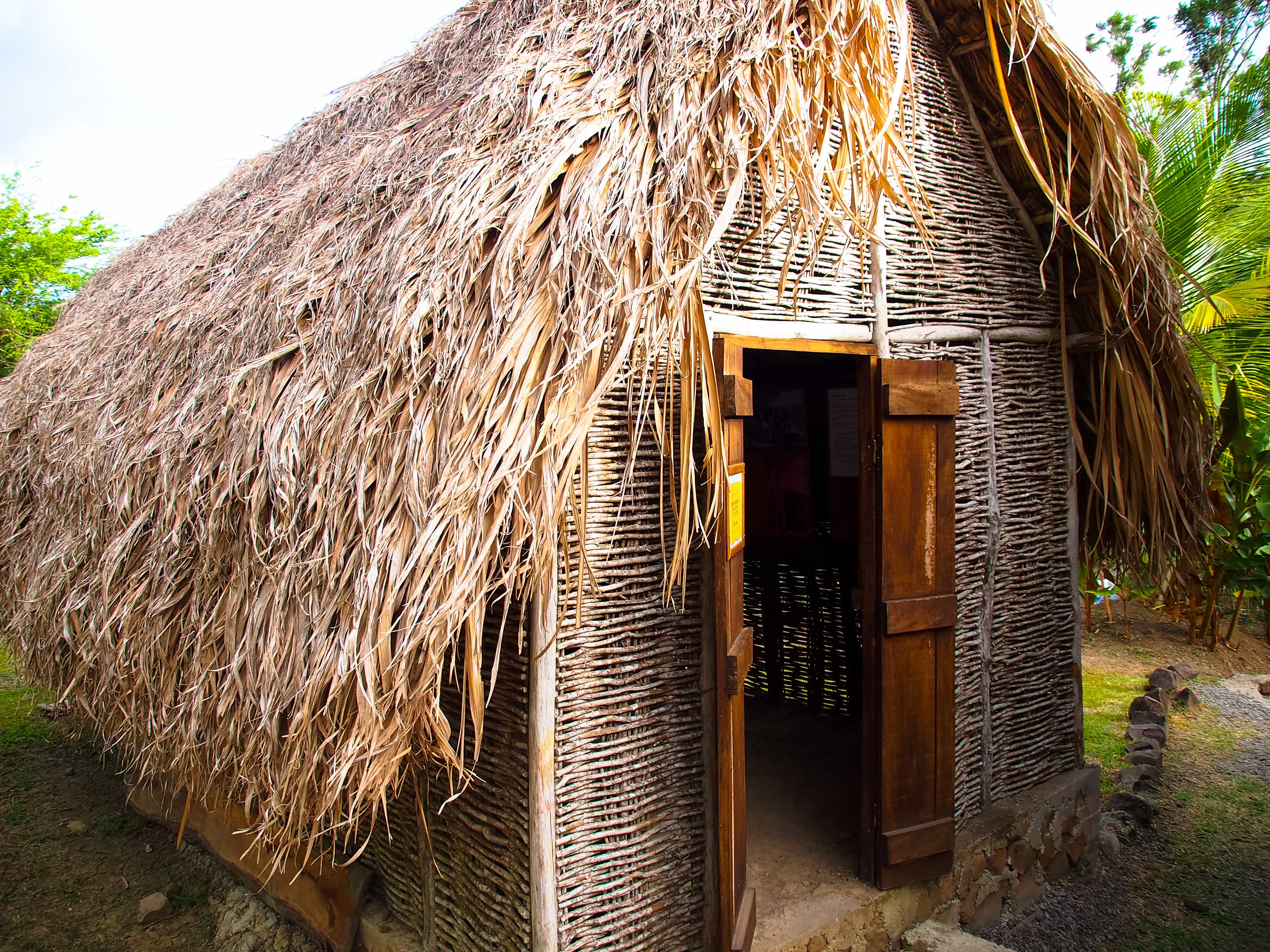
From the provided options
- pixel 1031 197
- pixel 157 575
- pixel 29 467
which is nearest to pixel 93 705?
pixel 157 575

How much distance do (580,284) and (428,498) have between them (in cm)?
67

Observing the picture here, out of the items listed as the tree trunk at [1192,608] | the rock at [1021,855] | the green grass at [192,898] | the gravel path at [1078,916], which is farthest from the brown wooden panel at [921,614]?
the green grass at [192,898]

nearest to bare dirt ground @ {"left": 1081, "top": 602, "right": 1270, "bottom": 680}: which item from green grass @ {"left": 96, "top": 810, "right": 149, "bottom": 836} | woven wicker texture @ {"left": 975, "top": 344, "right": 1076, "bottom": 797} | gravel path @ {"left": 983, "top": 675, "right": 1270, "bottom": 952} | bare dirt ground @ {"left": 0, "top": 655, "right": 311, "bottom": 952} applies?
gravel path @ {"left": 983, "top": 675, "right": 1270, "bottom": 952}

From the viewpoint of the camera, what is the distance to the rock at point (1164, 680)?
598 centimetres

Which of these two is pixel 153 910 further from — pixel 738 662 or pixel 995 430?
pixel 995 430

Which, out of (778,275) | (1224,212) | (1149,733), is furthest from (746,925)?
(1224,212)

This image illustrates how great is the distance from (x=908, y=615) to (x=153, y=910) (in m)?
3.69

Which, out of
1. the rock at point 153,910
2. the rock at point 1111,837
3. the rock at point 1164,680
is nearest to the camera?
the rock at point 153,910

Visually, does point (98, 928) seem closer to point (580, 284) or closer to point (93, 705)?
point (93, 705)

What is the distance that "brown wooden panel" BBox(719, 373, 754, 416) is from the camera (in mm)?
2453

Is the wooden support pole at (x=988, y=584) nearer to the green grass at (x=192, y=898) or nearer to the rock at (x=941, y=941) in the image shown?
the rock at (x=941, y=941)

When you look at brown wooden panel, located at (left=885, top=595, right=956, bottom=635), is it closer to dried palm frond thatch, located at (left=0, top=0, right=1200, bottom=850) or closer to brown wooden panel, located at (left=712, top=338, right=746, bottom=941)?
brown wooden panel, located at (left=712, top=338, right=746, bottom=941)

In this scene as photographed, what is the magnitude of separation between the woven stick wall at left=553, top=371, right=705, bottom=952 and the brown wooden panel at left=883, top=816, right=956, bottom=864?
2.73ft

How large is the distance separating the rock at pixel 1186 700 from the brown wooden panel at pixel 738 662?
16.4 feet
